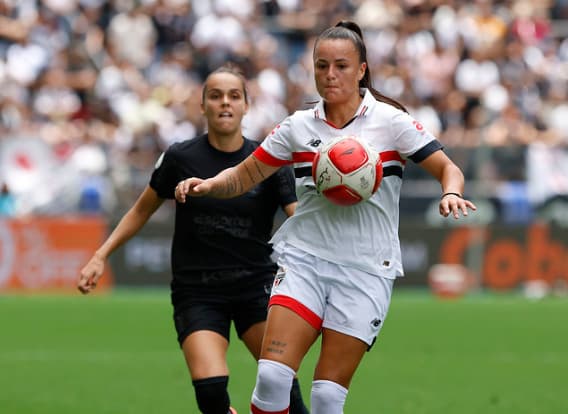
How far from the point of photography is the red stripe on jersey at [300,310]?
Result: 6309 mm

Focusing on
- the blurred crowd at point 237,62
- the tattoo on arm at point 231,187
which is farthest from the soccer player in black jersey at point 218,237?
the blurred crowd at point 237,62

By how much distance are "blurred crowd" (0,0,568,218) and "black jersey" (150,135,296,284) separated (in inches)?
441

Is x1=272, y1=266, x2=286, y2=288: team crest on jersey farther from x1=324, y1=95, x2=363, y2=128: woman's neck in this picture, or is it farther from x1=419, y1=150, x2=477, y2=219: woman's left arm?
x1=419, y1=150, x2=477, y2=219: woman's left arm

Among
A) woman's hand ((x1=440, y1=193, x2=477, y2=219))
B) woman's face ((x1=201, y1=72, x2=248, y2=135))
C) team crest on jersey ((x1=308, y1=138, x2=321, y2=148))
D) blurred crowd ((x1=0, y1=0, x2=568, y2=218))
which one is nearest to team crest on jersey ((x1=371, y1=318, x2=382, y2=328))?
woman's hand ((x1=440, y1=193, x2=477, y2=219))

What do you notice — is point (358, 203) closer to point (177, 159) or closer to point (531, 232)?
point (177, 159)

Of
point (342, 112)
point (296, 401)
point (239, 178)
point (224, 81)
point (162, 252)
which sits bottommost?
point (162, 252)

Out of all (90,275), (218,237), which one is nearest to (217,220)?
(218,237)

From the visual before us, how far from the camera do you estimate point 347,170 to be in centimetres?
611

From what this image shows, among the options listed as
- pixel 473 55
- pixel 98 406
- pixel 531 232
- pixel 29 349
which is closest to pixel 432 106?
pixel 473 55

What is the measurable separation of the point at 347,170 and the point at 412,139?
43cm

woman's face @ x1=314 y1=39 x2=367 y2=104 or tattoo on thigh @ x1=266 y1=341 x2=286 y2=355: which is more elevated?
woman's face @ x1=314 y1=39 x2=367 y2=104

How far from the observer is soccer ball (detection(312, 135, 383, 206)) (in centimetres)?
614

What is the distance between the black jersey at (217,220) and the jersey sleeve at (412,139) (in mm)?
1408

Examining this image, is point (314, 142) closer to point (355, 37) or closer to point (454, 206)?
point (355, 37)
